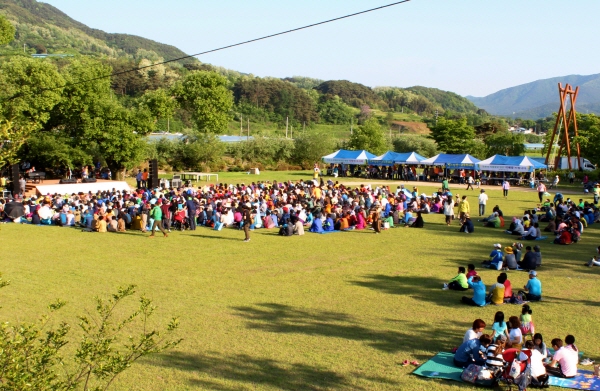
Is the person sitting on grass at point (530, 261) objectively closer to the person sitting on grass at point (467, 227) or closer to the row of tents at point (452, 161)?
the person sitting on grass at point (467, 227)

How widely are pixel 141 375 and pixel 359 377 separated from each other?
9.64 feet

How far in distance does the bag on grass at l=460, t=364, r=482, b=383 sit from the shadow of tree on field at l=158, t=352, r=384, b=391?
102cm

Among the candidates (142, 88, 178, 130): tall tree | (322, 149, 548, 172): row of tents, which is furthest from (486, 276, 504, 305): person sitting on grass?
(142, 88, 178, 130): tall tree

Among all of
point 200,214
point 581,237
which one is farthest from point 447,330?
point 200,214

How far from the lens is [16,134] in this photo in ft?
19.8

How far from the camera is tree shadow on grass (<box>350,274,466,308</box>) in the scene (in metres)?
11.2

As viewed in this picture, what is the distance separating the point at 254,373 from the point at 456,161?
35.4 metres

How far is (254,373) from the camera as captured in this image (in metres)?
7.50

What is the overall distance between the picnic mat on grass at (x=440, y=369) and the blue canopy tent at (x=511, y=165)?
107ft

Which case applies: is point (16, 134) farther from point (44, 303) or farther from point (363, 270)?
point (363, 270)

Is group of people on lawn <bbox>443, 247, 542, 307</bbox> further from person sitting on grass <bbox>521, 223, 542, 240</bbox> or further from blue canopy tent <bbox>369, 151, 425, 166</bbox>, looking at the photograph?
blue canopy tent <bbox>369, 151, 425, 166</bbox>

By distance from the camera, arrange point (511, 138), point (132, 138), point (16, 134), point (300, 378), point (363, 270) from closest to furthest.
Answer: point (16, 134) < point (300, 378) < point (363, 270) < point (132, 138) < point (511, 138)

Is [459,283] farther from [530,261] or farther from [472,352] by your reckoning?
[472,352]

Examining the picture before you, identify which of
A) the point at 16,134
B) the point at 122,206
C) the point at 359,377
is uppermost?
the point at 16,134
